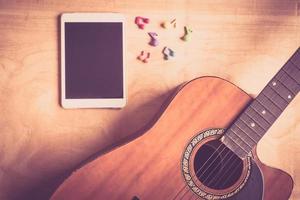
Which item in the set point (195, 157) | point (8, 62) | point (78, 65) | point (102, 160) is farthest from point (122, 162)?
point (8, 62)

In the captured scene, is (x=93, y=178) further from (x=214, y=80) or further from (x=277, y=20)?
(x=277, y=20)

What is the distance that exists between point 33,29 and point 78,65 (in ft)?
0.48

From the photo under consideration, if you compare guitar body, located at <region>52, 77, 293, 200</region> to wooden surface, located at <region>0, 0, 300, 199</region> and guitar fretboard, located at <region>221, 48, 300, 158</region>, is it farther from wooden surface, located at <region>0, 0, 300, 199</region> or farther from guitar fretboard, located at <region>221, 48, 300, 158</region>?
wooden surface, located at <region>0, 0, 300, 199</region>

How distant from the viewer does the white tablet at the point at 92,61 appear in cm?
95

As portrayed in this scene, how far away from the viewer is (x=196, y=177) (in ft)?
2.71

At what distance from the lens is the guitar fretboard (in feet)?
2.75

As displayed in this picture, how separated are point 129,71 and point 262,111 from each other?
35 cm

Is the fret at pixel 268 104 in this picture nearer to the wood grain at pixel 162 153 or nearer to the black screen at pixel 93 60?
the wood grain at pixel 162 153

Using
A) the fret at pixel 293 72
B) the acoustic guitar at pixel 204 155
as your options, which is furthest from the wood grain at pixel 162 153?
Result: the fret at pixel 293 72

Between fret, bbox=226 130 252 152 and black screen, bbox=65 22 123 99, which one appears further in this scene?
black screen, bbox=65 22 123 99

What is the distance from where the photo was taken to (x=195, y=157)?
878mm

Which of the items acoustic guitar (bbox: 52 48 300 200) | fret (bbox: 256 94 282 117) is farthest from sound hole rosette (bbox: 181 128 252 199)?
fret (bbox: 256 94 282 117)

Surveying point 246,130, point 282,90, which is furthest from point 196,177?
point 282,90

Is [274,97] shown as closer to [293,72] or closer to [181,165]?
[293,72]
